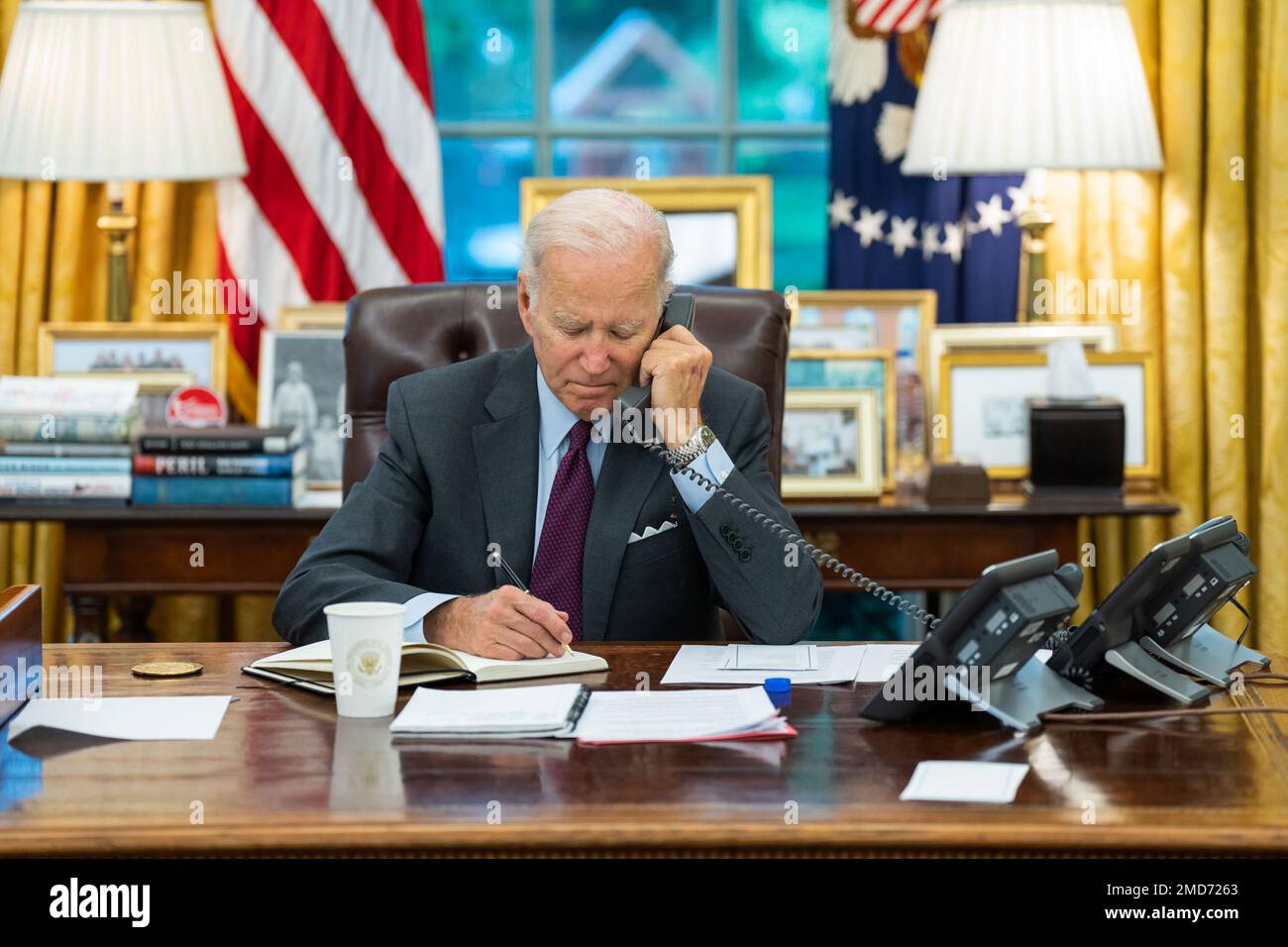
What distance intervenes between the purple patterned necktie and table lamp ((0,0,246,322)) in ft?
4.97

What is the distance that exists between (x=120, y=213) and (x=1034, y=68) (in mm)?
1946

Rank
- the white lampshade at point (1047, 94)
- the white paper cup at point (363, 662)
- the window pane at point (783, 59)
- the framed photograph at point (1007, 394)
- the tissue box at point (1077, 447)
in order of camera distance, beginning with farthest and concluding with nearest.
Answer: the window pane at point (783, 59), the framed photograph at point (1007, 394), the white lampshade at point (1047, 94), the tissue box at point (1077, 447), the white paper cup at point (363, 662)

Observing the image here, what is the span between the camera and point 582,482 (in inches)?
87.8

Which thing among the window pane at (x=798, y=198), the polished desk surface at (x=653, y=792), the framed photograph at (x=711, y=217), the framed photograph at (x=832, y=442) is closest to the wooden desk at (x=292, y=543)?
the framed photograph at (x=832, y=442)

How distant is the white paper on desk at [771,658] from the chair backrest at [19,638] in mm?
765

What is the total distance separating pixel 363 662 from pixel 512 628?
0.81 feet

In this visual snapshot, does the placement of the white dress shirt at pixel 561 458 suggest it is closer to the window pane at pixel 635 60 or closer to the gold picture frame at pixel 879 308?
the gold picture frame at pixel 879 308

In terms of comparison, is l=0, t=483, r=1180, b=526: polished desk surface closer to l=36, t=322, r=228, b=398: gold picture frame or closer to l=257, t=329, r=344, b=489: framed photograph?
l=257, t=329, r=344, b=489: framed photograph

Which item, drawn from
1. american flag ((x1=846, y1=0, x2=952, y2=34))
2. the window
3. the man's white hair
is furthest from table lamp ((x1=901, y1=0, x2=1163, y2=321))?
the man's white hair

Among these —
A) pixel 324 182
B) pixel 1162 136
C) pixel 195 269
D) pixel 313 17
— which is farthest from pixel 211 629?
pixel 1162 136

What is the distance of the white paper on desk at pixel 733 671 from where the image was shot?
182 centimetres

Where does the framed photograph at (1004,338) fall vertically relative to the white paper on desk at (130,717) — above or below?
above

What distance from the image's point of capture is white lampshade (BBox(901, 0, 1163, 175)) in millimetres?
3268

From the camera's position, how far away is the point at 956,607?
5.16 ft
